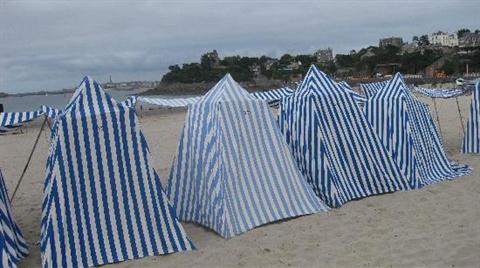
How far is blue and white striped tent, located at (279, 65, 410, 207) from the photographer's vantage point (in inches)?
262

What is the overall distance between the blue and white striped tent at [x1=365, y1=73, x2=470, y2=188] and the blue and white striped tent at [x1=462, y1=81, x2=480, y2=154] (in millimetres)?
1792

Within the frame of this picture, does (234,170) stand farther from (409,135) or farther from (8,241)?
(409,135)

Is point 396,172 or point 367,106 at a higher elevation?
point 367,106

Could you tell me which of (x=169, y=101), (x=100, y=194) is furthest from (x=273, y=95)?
(x=100, y=194)

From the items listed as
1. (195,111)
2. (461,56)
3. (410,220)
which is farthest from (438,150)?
(461,56)

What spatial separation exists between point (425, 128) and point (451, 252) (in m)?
4.02

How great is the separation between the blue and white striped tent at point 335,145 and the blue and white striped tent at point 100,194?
231 cm

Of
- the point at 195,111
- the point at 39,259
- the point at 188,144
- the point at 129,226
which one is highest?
the point at 195,111

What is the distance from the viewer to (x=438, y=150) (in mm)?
8367

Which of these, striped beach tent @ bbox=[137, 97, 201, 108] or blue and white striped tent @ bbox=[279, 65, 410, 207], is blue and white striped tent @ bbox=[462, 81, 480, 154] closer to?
blue and white striped tent @ bbox=[279, 65, 410, 207]

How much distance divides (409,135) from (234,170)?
10.4ft

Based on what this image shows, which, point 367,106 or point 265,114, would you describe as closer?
point 265,114

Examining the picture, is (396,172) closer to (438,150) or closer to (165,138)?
(438,150)

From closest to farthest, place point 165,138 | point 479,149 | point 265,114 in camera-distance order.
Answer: point 265,114 → point 479,149 → point 165,138
